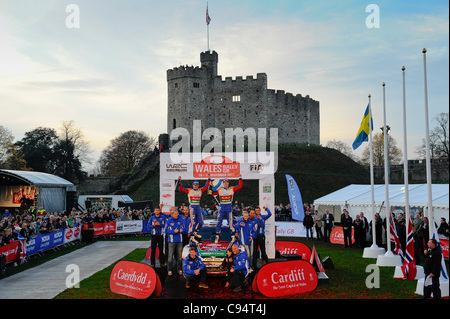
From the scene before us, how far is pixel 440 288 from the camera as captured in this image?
1041cm

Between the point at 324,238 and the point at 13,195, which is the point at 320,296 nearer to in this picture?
the point at 324,238

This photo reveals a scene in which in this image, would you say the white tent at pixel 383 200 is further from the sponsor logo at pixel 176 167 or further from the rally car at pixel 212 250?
the rally car at pixel 212 250

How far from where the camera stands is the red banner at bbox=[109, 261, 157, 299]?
1055 cm

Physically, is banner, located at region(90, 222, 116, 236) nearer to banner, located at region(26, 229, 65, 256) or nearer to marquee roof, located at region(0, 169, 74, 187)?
banner, located at region(26, 229, 65, 256)

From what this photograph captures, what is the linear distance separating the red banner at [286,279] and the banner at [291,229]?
15.1 m

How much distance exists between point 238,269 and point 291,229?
16.3m

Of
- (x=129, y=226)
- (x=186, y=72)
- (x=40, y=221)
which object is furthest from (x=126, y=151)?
(x=40, y=221)

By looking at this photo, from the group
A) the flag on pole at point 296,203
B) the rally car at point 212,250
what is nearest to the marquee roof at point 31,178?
the flag on pole at point 296,203

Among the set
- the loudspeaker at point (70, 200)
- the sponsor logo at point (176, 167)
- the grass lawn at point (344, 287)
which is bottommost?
the grass lawn at point (344, 287)

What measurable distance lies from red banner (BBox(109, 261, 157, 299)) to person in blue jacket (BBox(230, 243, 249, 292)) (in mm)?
1983

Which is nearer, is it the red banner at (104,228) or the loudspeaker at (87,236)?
the loudspeaker at (87,236)

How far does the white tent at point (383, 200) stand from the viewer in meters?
20.7
